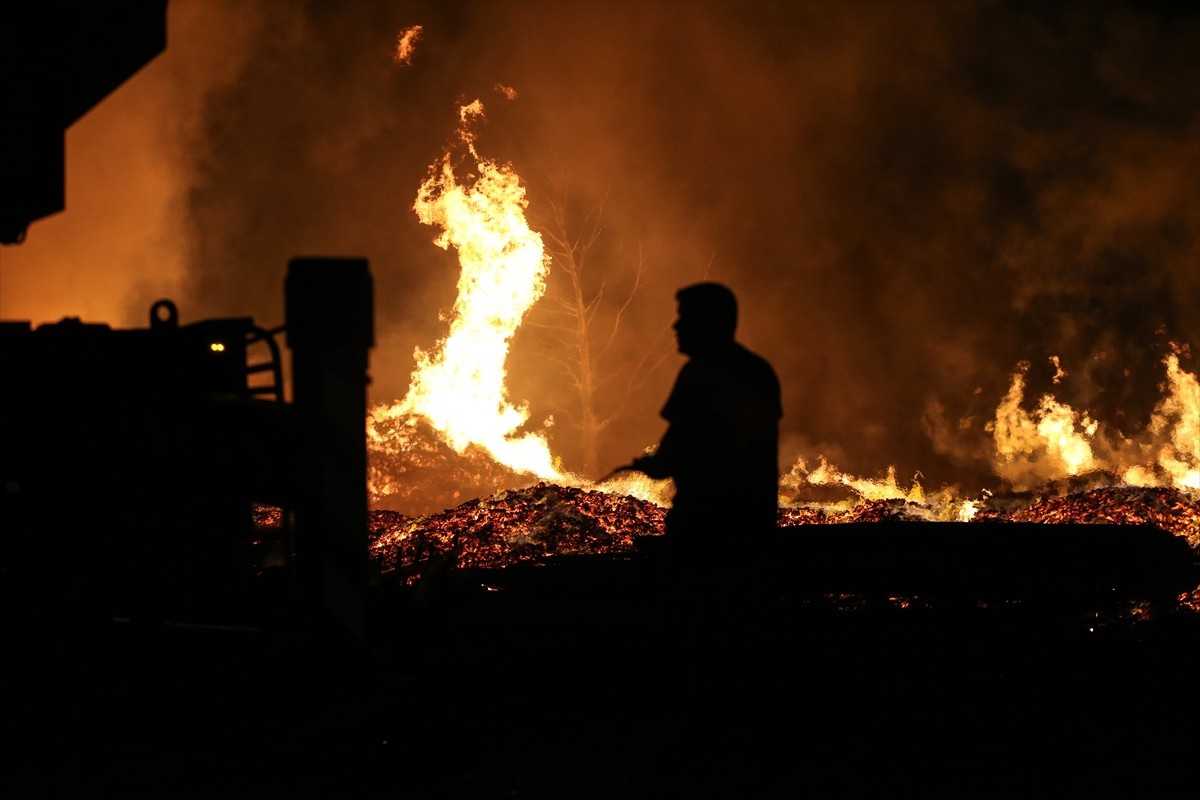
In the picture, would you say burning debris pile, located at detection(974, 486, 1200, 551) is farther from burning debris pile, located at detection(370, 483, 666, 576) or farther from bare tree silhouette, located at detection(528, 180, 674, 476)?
bare tree silhouette, located at detection(528, 180, 674, 476)

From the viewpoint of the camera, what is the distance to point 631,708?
609 cm

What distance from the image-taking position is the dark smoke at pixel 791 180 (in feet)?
65.9

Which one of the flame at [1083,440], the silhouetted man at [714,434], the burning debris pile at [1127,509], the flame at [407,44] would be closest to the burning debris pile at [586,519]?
the burning debris pile at [1127,509]

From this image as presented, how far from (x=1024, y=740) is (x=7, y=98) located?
255 inches

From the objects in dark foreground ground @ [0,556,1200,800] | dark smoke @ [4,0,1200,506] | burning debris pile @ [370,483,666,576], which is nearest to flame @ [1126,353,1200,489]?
dark smoke @ [4,0,1200,506]

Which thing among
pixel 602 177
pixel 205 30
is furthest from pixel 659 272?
pixel 205 30

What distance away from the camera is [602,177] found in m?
21.6

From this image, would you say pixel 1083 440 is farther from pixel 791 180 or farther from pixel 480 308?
pixel 480 308

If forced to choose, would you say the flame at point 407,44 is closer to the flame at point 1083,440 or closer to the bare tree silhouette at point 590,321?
the bare tree silhouette at point 590,321

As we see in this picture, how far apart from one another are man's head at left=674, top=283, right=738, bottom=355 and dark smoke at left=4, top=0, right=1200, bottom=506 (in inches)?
628

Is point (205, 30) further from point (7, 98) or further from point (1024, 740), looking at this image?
point (1024, 740)

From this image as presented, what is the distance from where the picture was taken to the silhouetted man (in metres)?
5.19

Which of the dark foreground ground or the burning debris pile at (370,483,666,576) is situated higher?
the burning debris pile at (370,483,666,576)

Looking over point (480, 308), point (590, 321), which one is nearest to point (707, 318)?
point (480, 308)
